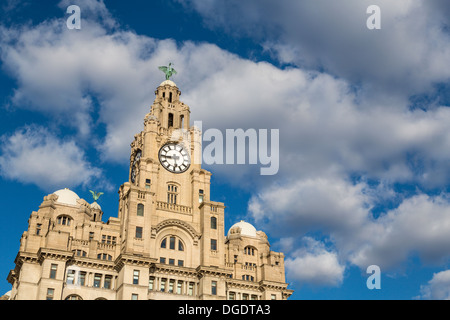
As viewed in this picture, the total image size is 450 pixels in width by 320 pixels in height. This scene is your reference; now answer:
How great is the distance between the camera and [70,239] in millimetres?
91938

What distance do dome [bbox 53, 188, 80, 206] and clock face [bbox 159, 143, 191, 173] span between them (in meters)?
17.9

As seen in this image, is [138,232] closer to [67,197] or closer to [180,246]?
[180,246]

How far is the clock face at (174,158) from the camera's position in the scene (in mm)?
105875

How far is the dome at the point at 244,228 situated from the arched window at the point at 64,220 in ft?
107

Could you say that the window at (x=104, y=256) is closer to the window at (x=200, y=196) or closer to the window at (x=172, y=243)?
the window at (x=172, y=243)

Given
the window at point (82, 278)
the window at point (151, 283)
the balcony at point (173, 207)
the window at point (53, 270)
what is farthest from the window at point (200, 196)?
the window at point (53, 270)

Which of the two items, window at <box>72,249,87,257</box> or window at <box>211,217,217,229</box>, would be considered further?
window at <box>211,217,217,229</box>

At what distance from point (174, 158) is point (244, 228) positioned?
819 inches

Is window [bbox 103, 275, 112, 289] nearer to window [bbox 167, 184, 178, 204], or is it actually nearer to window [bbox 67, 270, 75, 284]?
window [bbox 67, 270, 75, 284]

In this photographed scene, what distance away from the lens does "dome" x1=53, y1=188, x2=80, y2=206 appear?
99312 mm

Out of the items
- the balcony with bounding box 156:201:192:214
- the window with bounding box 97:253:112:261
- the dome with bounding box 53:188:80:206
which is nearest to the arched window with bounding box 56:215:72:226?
the dome with bounding box 53:188:80:206
